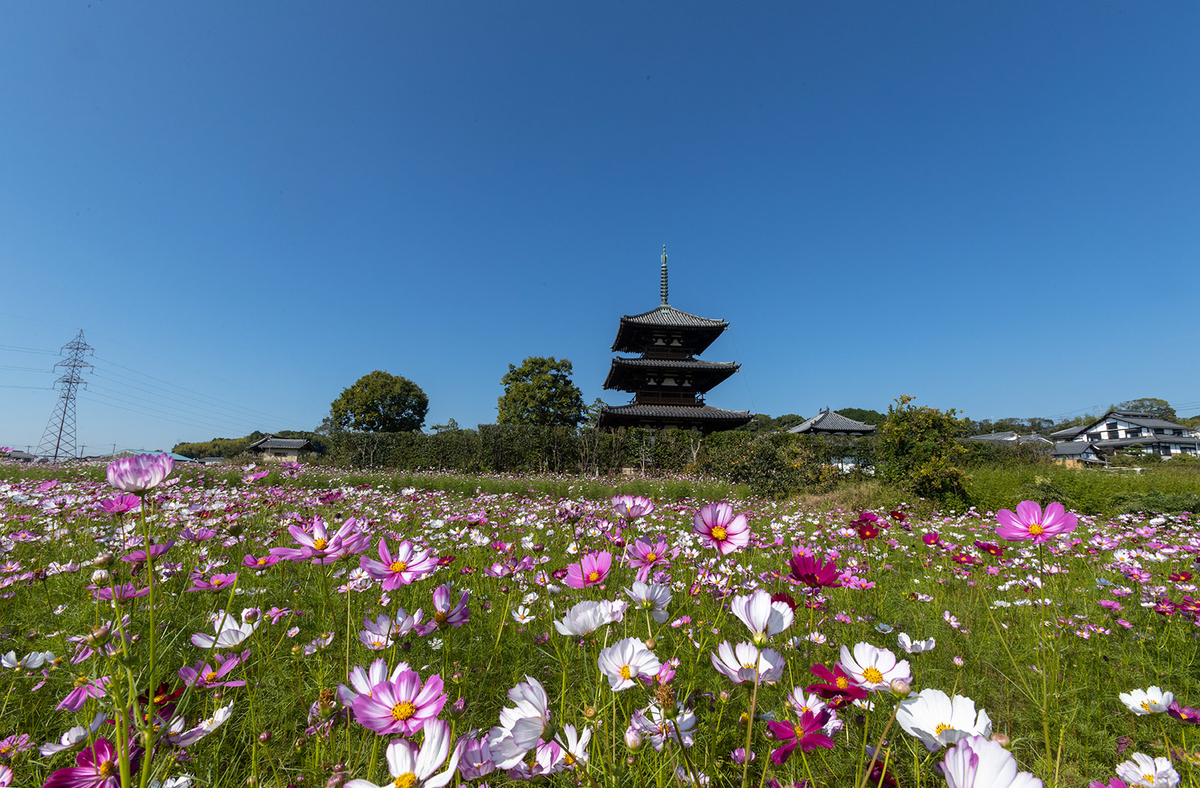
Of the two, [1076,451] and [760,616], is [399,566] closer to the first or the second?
[760,616]

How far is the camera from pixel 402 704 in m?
0.68

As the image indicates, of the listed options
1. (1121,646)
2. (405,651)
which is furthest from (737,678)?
(1121,646)

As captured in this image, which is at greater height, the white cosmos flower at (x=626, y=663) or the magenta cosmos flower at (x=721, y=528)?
the magenta cosmos flower at (x=721, y=528)

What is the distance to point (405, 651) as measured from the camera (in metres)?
1.24

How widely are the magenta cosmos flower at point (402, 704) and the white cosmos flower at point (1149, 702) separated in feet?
3.93

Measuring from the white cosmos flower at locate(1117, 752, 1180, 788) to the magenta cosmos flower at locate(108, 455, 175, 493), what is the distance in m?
1.59

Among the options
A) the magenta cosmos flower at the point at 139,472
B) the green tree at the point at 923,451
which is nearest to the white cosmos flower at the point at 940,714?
the magenta cosmos flower at the point at 139,472

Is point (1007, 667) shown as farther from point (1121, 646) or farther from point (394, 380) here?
point (394, 380)

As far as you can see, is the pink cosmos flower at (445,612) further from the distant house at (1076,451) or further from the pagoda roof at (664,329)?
the distant house at (1076,451)

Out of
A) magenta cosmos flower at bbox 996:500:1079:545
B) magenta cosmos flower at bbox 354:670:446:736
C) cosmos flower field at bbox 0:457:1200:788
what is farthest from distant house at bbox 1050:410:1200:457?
magenta cosmos flower at bbox 354:670:446:736

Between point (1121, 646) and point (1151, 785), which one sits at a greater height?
point (1151, 785)

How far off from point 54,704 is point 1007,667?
10.1 ft

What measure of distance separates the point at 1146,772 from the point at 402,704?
1150 millimetres

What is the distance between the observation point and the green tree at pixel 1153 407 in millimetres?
60125
